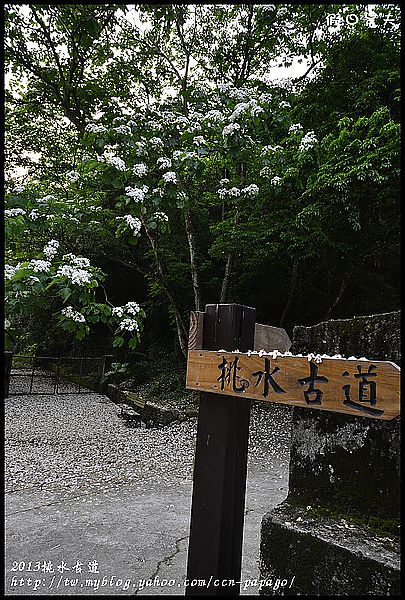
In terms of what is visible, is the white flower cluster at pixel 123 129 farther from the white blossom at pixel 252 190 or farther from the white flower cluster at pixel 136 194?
the white blossom at pixel 252 190

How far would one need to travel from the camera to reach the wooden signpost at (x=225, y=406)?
5.27ft

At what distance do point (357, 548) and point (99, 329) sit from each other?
470 inches

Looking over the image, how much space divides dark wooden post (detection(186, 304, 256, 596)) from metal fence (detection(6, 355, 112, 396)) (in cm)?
909

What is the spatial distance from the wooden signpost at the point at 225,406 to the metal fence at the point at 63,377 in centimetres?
910

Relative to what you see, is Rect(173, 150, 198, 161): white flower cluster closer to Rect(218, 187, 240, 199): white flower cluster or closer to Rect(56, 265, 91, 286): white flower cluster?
Rect(218, 187, 240, 199): white flower cluster

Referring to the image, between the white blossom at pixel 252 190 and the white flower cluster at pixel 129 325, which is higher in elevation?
the white blossom at pixel 252 190

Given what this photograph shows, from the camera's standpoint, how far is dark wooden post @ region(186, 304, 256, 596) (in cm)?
180

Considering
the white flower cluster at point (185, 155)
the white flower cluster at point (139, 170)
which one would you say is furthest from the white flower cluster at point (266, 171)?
the white flower cluster at point (139, 170)

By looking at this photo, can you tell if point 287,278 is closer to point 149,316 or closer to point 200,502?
point 149,316

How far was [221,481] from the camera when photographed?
181cm

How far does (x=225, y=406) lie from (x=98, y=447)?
15.9 ft

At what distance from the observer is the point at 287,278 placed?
28.3 ft

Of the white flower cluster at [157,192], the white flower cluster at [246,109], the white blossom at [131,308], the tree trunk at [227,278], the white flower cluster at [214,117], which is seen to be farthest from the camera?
the tree trunk at [227,278]

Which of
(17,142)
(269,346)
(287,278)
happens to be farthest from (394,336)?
(17,142)
